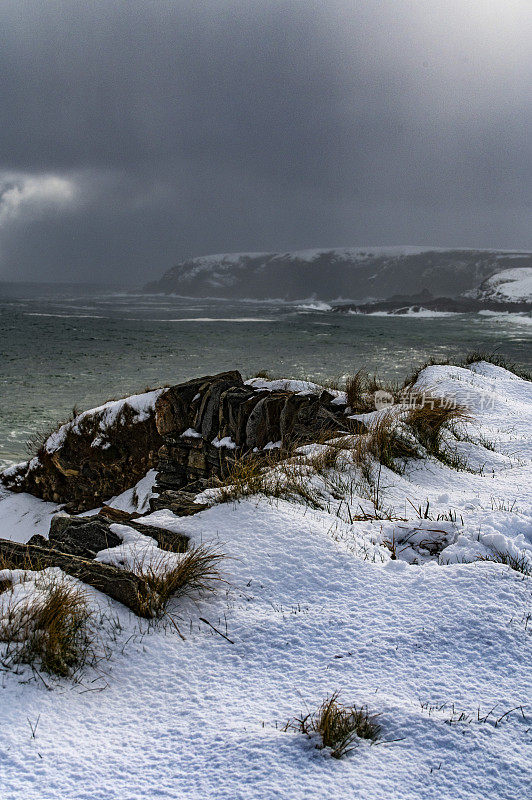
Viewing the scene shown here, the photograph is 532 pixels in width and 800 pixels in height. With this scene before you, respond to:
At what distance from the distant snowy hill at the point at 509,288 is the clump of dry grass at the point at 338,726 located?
122695mm

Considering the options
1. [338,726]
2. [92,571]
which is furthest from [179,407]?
[338,726]

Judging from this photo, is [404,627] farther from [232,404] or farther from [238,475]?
[232,404]

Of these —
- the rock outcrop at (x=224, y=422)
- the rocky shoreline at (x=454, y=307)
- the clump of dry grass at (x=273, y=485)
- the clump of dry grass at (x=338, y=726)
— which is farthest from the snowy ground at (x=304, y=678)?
the rocky shoreline at (x=454, y=307)

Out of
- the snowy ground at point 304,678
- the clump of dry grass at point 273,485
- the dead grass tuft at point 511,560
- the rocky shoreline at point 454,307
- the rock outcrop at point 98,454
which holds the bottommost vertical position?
the rock outcrop at point 98,454

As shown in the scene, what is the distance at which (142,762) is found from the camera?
160 cm

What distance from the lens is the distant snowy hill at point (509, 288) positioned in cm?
11413

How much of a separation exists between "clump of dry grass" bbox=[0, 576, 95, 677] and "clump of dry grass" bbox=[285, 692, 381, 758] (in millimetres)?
963

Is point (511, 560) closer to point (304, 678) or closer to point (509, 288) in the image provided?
point (304, 678)

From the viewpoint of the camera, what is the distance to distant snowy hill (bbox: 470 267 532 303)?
114131 millimetres

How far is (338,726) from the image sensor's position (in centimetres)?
170

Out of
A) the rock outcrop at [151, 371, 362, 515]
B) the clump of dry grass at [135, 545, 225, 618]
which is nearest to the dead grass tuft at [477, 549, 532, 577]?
the clump of dry grass at [135, 545, 225, 618]

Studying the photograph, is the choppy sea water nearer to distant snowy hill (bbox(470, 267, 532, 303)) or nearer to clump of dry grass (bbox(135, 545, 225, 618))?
clump of dry grass (bbox(135, 545, 225, 618))

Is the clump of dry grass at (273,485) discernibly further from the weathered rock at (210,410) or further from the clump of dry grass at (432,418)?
the weathered rock at (210,410)

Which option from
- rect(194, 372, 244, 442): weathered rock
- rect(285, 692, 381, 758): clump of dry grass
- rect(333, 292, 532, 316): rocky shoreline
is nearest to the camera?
rect(285, 692, 381, 758): clump of dry grass
